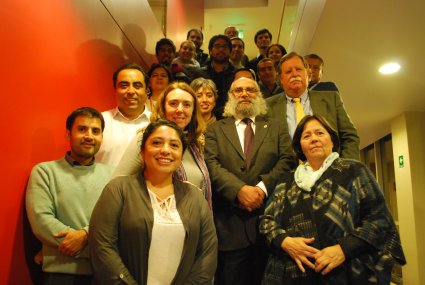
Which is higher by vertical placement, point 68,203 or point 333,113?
point 333,113

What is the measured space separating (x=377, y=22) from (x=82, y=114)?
3.02 metres

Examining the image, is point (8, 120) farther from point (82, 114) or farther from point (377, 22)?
point (377, 22)

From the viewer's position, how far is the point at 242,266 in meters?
2.05

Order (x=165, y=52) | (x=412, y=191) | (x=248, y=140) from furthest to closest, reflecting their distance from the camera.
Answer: (x=412, y=191) < (x=165, y=52) < (x=248, y=140)

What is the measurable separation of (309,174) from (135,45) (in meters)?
2.90

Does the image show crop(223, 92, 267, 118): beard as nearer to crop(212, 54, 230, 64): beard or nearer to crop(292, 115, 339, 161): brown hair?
crop(292, 115, 339, 161): brown hair

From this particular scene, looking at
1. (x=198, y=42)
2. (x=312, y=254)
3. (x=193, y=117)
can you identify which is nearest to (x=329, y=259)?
(x=312, y=254)

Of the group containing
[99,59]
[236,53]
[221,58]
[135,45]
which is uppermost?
[236,53]

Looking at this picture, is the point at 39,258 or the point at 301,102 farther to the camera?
the point at 301,102

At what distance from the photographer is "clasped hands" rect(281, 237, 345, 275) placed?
5.55ft

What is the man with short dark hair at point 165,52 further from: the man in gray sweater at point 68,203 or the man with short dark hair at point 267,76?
the man in gray sweater at point 68,203

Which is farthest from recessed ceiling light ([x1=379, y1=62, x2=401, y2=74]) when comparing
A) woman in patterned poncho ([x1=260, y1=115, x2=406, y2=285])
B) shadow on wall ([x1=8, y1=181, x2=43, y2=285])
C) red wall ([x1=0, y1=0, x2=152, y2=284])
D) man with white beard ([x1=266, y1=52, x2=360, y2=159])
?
shadow on wall ([x1=8, y1=181, x2=43, y2=285])

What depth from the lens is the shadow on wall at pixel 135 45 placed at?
377cm

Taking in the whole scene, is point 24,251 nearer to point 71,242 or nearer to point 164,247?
point 71,242
